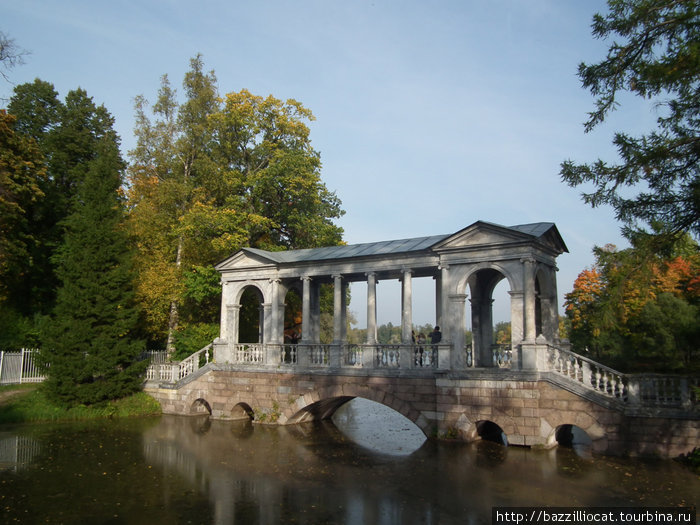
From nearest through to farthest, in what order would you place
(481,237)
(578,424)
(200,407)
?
1. (578,424)
2. (481,237)
3. (200,407)

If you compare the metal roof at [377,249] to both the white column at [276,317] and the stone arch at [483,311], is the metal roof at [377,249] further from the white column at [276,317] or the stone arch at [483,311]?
the stone arch at [483,311]

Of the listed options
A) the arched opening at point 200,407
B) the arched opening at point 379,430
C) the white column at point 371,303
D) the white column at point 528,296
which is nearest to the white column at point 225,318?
the arched opening at point 200,407

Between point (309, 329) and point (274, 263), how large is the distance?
9.38 ft

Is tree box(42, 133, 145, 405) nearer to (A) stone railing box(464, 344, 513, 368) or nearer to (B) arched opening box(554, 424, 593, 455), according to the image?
(A) stone railing box(464, 344, 513, 368)

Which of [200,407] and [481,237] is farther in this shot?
[200,407]

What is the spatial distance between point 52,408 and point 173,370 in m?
4.49

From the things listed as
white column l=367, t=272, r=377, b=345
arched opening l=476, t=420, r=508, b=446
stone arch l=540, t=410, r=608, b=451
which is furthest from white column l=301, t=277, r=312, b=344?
stone arch l=540, t=410, r=608, b=451

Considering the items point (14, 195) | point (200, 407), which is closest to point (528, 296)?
point (200, 407)

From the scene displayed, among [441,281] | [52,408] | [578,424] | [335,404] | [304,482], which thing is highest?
[441,281]

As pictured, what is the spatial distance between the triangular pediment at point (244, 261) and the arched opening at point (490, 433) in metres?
9.49

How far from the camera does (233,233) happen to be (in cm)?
2495

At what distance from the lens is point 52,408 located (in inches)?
768

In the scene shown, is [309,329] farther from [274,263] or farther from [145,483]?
[145,483]

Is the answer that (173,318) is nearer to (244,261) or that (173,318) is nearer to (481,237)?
(244,261)
